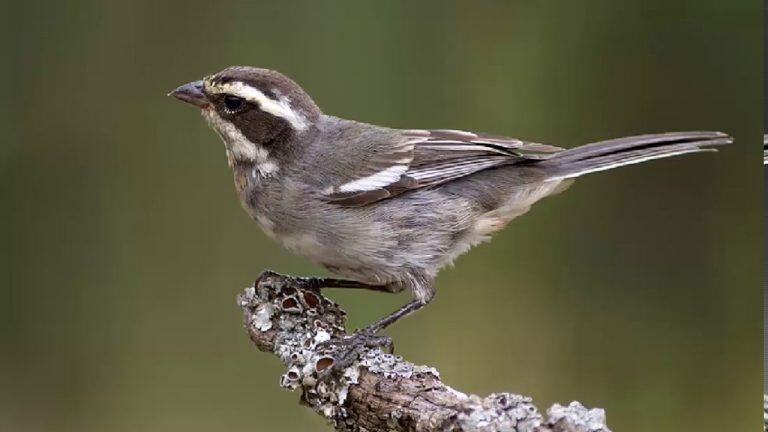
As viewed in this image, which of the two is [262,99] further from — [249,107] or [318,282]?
[318,282]

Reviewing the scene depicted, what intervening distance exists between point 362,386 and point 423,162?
0.77m

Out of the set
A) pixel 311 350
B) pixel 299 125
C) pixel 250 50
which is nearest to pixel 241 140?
pixel 299 125

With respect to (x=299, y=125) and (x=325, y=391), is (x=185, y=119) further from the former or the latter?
(x=325, y=391)

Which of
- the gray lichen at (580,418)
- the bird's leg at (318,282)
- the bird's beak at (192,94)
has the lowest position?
the gray lichen at (580,418)

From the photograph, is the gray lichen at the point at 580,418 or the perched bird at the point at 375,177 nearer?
the gray lichen at the point at 580,418

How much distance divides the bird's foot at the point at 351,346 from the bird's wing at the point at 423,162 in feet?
1.32

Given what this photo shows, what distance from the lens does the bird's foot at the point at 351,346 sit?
8.06 feet

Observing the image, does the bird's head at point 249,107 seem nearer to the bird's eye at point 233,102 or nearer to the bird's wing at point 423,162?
the bird's eye at point 233,102

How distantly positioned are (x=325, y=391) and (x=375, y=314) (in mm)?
1421

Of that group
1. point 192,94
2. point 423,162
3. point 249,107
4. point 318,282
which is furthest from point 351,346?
point 192,94

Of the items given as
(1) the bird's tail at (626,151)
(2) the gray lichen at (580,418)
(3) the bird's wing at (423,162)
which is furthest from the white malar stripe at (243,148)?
(2) the gray lichen at (580,418)

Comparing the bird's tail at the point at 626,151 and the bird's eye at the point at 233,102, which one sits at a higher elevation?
the bird's tail at the point at 626,151

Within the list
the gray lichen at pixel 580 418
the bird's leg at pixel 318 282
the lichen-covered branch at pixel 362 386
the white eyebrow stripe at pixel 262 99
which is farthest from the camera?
the bird's leg at pixel 318 282

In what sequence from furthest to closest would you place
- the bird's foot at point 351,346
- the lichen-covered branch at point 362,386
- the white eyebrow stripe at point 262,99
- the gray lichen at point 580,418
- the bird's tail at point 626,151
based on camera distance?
1. the white eyebrow stripe at point 262,99
2. the bird's tail at point 626,151
3. the bird's foot at point 351,346
4. the lichen-covered branch at point 362,386
5. the gray lichen at point 580,418
